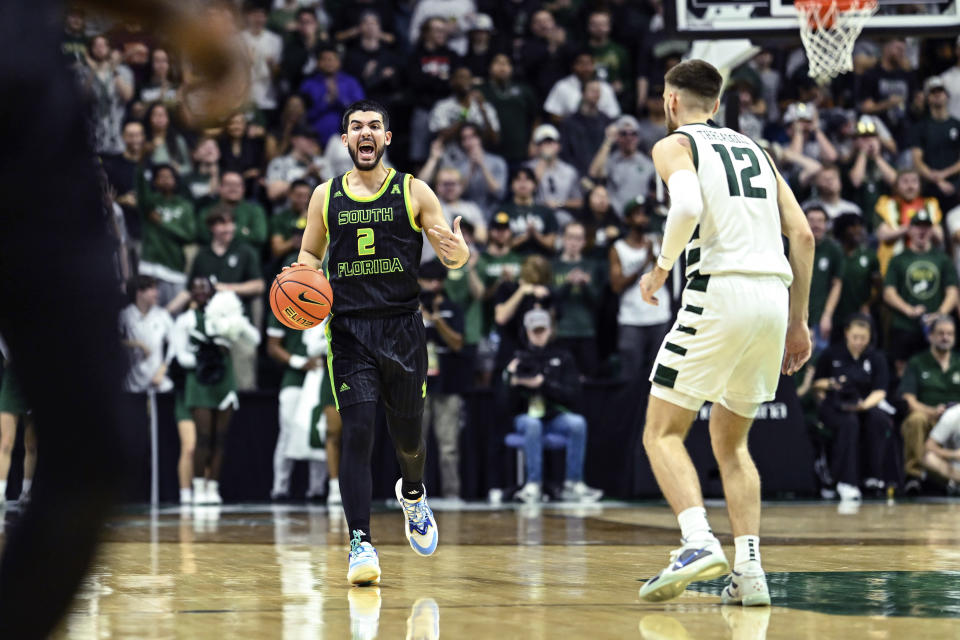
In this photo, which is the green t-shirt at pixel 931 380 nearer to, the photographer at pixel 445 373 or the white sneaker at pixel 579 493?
the white sneaker at pixel 579 493

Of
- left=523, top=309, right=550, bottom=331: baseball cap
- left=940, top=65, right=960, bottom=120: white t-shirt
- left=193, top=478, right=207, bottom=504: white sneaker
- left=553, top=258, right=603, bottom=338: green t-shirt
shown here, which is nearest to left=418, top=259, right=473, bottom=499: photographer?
left=523, top=309, right=550, bottom=331: baseball cap

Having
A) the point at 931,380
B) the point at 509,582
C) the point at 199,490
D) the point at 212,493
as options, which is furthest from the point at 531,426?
the point at 509,582

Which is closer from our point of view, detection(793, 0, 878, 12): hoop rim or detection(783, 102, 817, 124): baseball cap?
detection(793, 0, 878, 12): hoop rim

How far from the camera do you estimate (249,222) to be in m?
15.5

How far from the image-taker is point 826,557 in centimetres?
814

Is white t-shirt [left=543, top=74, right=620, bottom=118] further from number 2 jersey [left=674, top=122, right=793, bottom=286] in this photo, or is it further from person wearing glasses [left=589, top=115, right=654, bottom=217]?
number 2 jersey [left=674, top=122, right=793, bottom=286]

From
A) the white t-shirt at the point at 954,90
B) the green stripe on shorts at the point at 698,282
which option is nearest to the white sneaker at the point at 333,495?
the green stripe on shorts at the point at 698,282

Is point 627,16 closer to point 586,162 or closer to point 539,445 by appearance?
point 586,162

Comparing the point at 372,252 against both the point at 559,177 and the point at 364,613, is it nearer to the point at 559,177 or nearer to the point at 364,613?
the point at 364,613

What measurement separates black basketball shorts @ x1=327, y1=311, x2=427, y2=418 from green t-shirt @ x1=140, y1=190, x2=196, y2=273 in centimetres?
807

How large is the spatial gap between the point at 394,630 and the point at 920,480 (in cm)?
1136

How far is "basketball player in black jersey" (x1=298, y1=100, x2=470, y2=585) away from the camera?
742 centimetres

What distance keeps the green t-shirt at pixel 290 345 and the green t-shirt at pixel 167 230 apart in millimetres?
1309

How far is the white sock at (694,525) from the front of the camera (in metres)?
5.62
